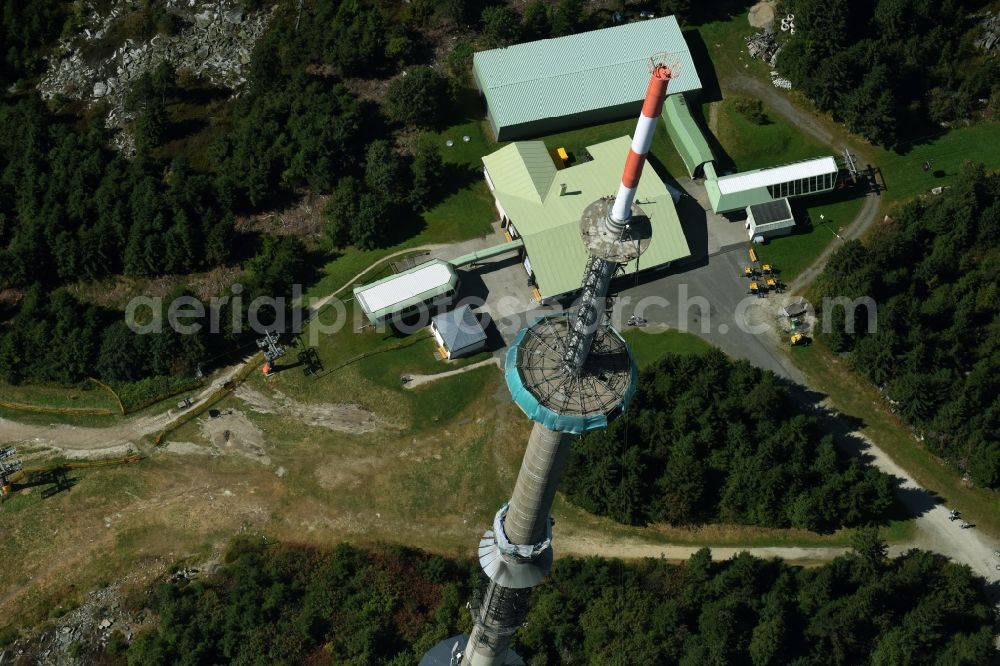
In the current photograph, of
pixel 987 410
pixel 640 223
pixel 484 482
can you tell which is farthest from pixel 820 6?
pixel 640 223

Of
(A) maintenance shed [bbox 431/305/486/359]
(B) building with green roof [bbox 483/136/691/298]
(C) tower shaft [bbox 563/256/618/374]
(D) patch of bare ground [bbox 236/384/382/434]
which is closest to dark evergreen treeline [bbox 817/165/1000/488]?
(B) building with green roof [bbox 483/136/691/298]

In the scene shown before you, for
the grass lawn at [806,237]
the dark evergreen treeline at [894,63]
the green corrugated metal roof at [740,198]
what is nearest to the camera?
the grass lawn at [806,237]

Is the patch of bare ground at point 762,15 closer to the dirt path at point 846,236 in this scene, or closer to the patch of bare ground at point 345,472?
the dirt path at point 846,236

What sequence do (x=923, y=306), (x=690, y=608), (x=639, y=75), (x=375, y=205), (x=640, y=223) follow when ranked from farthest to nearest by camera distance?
(x=639, y=75), (x=375, y=205), (x=923, y=306), (x=690, y=608), (x=640, y=223)

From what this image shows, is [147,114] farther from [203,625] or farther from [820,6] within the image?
[820,6]

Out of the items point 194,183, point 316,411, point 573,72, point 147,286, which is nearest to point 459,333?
point 316,411

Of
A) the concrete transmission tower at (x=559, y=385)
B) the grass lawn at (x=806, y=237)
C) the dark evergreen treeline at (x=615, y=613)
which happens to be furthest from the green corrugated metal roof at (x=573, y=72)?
the concrete transmission tower at (x=559, y=385)

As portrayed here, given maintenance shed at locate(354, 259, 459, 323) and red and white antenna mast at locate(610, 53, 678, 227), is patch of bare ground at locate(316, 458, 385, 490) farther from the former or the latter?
red and white antenna mast at locate(610, 53, 678, 227)
